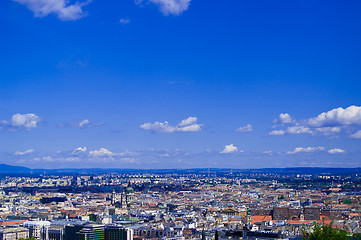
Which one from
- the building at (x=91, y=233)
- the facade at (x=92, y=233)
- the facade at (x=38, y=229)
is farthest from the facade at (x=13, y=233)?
the facade at (x=92, y=233)

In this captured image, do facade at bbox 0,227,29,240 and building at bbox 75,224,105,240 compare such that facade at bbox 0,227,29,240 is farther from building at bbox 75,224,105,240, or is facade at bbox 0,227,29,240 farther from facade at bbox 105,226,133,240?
facade at bbox 105,226,133,240

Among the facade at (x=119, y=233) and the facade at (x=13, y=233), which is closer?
the facade at (x=119, y=233)

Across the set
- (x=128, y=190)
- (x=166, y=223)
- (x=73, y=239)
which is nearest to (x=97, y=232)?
(x=73, y=239)

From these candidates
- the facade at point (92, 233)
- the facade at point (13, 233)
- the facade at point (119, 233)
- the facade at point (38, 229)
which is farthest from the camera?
the facade at point (38, 229)

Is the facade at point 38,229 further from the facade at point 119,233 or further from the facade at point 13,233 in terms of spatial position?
the facade at point 119,233

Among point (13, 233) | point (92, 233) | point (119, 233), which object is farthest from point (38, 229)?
point (119, 233)

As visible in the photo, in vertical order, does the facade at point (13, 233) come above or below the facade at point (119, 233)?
below

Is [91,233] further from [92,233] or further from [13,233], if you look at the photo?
[13,233]

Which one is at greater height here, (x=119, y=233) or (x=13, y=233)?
(x=119, y=233)

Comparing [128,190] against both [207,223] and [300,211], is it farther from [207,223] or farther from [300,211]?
[207,223]

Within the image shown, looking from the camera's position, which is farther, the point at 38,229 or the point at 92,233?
the point at 38,229

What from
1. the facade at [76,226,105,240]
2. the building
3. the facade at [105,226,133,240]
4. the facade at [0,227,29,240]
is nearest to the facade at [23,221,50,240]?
the facade at [0,227,29,240]
